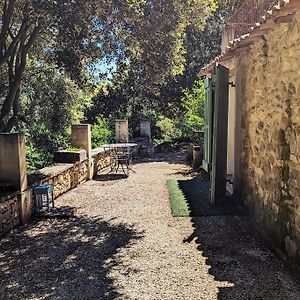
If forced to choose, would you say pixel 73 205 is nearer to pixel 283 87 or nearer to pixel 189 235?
pixel 189 235

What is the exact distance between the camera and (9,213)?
5.85 m

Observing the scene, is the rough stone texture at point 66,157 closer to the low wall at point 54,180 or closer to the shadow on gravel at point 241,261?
the low wall at point 54,180

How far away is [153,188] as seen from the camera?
9242 mm

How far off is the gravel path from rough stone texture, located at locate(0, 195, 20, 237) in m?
0.16

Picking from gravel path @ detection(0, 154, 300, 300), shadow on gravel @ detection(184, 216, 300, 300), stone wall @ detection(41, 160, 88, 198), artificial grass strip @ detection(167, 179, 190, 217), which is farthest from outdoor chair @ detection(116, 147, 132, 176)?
shadow on gravel @ detection(184, 216, 300, 300)

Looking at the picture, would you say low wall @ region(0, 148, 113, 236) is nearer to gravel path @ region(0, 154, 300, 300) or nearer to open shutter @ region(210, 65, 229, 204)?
gravel path @ region(0, 154, 300, 300)

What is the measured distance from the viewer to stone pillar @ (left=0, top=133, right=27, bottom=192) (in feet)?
20.4

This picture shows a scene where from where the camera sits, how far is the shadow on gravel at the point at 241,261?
3.68m

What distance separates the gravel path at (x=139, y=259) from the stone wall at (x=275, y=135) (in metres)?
0.42

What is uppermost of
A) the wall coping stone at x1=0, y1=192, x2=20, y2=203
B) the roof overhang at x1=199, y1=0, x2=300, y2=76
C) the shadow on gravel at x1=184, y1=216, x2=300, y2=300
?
the roof overhang at x1=199, y1=0, x2=300, y2=76

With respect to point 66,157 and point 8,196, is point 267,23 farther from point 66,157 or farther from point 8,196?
point 66,157

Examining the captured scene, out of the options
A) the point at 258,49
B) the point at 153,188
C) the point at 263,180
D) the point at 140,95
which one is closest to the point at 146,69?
the point at 153,188

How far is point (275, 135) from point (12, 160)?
427cm

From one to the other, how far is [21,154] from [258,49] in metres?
4.29
